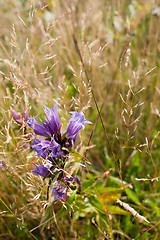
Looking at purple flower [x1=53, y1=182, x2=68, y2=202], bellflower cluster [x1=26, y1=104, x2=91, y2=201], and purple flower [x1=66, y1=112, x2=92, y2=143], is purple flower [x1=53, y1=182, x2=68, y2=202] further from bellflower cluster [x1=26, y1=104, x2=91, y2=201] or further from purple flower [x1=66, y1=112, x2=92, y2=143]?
purple flower [x1=66, y1=112, x2=92, y2=143]

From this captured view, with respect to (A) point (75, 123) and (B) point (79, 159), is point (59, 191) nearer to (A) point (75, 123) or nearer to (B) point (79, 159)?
(B) point (79, 159)

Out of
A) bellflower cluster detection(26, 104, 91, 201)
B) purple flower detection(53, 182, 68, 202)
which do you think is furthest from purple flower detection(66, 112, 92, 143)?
purple flower detection(53, 182, 68, 202)

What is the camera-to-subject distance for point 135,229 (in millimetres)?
1271

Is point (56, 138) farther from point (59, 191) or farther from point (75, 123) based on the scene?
point (59, 191)

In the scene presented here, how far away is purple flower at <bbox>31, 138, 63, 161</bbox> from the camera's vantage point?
85 centimetres

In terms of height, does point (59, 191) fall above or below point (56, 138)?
below

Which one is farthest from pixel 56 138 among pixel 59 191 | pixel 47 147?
pixel 59 191

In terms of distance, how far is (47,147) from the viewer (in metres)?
0.88

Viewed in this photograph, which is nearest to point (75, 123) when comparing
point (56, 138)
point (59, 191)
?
point (56, 138)

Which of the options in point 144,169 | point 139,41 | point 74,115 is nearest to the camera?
point 74,115

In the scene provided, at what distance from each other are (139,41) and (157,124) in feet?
2.84

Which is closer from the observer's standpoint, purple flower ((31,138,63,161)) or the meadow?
purple flower ((31,138,63,161))

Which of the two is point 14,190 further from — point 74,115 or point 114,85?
point 114,85

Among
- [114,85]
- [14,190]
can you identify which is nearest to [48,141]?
[14,190]
